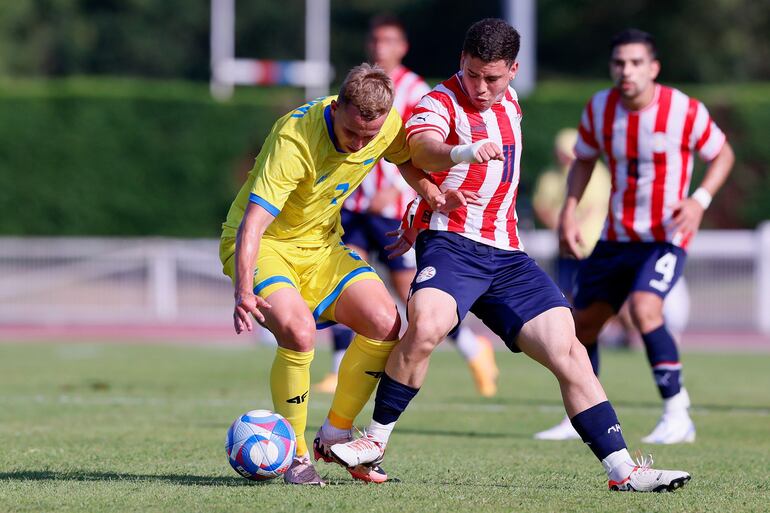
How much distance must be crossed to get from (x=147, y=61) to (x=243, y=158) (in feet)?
69.7

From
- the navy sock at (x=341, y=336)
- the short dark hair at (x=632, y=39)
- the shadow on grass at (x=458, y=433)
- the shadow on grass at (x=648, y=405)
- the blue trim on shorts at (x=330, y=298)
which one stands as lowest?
the shadow on grass at (x=648, y=405)

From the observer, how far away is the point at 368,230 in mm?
9633

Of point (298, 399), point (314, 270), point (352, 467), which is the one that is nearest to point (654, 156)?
point (314, 270)

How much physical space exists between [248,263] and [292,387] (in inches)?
30.2

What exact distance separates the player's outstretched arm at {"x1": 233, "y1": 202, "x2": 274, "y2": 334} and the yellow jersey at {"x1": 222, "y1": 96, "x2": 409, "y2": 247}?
0.19 feet

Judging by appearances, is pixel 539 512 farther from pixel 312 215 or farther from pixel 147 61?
pixel 147 61

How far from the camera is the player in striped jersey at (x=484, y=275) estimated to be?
5.66 metres

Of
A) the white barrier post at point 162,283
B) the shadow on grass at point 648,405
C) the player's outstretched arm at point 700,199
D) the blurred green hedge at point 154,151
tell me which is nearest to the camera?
the player's outstretched arm at point 700,199

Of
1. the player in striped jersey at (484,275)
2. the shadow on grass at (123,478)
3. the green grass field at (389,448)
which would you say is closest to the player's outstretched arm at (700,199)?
the green grass field at (389,448)

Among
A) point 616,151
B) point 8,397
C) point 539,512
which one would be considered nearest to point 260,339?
point 8,397

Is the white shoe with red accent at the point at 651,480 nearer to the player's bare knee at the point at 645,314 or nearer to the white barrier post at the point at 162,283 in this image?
the player's bare knee at the point at 645,314

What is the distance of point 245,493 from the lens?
546cm

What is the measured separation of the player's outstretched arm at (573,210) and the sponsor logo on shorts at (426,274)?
218 cm

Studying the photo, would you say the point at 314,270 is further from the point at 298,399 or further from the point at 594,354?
the point at 594,354
